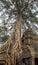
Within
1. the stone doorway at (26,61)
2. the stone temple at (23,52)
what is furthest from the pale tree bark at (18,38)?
the stone doorway at (26,61)

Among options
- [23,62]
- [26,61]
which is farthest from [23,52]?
[23,62]

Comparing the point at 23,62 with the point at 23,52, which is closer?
the point at 23,52

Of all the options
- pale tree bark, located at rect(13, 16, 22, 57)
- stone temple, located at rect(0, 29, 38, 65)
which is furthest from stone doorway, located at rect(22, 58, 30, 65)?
pale tree bark, located at rect(13, 16, 22, 57)

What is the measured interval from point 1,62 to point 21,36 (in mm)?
2058

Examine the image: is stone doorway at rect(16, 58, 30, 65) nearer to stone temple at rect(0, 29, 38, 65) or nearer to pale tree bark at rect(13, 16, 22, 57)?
stone temple at rect(0, 29, 38, 65)

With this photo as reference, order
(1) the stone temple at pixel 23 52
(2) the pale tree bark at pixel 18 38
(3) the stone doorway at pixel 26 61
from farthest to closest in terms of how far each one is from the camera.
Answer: (3) the stone doorway at pixel 26 61
(2) the pale tree bark at pixel 18 38
(1) the stone temple at pixel 23 52

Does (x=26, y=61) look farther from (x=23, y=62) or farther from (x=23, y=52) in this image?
(x=23, y=52)

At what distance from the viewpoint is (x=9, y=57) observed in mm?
13445

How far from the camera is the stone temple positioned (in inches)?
532

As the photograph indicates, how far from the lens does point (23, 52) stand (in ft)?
47.3

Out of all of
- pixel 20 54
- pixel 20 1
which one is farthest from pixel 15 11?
pixel 20 54

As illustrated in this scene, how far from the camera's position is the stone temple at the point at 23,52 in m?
13.5

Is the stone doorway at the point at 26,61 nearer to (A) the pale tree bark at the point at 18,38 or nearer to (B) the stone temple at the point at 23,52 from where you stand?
(B) the stone temple at the point at 23,52

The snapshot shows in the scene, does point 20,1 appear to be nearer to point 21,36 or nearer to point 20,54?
point 21,36
